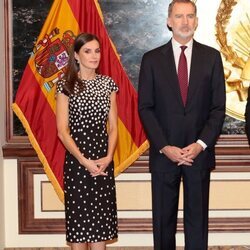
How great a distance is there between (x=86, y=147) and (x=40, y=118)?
0.93 meters

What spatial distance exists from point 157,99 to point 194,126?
0.27 meters

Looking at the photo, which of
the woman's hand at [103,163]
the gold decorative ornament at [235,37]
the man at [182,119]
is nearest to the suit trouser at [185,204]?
the man at [182,119]

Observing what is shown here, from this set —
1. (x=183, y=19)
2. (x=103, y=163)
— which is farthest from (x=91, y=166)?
(x=183, y=19)

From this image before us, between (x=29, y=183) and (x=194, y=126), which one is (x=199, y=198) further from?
(x=29, y=183)

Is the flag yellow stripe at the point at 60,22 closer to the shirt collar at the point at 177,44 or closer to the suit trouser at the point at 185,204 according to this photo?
the shirt collar at the point at 177,44

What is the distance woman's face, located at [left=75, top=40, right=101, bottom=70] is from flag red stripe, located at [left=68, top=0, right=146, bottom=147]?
758mm

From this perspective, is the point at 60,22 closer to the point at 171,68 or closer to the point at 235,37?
the point at 171,68

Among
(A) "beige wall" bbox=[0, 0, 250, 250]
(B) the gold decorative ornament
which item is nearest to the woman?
(A) "beige wall" bbox=[0, 0, 250, 250]

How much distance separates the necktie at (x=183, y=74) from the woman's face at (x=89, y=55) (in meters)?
0.49

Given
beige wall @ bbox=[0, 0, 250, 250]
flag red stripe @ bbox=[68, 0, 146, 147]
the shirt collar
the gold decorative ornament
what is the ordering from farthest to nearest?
beige wall @ bbox=[0, 0, 250, 250] → the gold decorative ornament → flag red stripe @ bbox=[68, 0, 146, 147] → the shirt collar

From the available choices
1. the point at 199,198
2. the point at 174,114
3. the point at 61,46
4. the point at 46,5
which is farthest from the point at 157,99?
the point at 46,5

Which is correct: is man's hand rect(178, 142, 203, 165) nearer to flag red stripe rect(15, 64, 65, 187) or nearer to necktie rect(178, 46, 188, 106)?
necktie rect(178, 46, 188, 106)

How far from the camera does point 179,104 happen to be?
346cm

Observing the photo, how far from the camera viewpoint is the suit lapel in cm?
347
